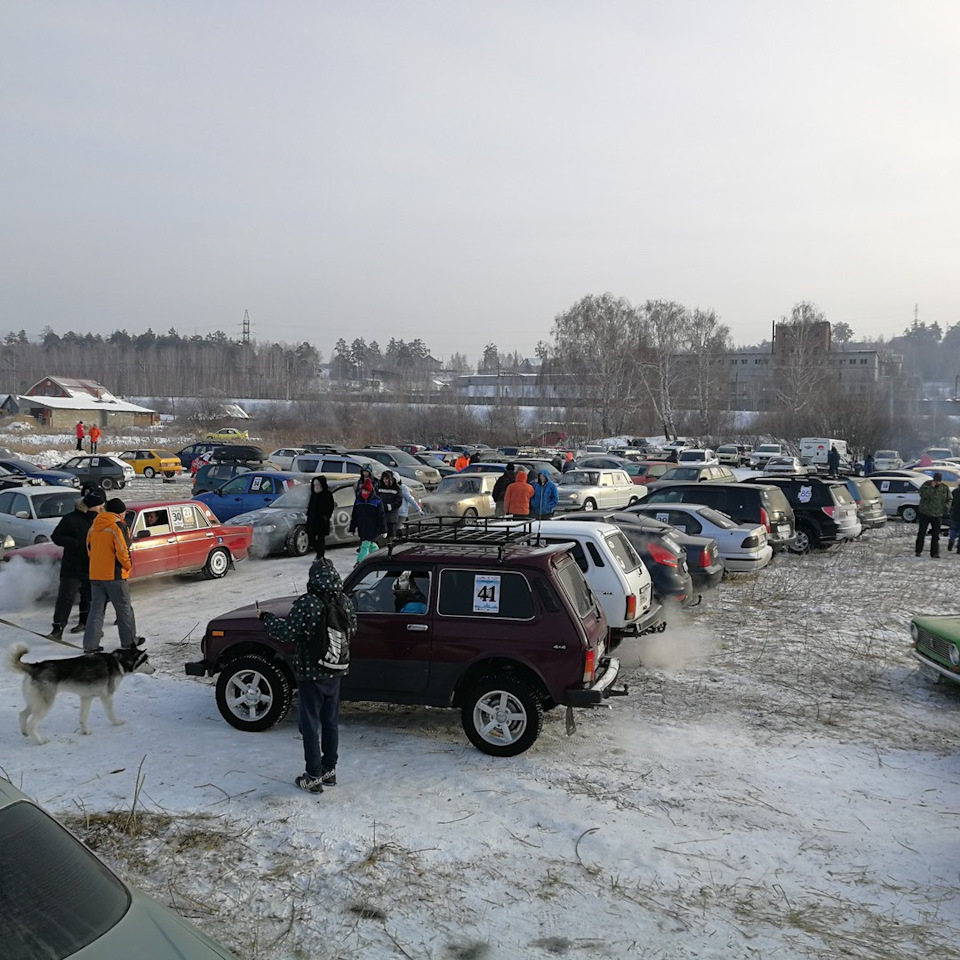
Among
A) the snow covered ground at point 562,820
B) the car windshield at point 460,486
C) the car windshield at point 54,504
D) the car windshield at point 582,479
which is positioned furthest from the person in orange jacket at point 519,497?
the car windshield at point 582,479

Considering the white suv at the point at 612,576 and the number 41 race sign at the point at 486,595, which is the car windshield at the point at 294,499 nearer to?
the white suv at the point at 612,576

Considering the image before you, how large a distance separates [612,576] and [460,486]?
514 inches

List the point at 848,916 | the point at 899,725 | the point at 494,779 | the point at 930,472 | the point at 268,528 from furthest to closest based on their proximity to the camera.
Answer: the point at 930,472
the point at 268,528
the point at 899,725
the point at 494,779
the point at 848,916

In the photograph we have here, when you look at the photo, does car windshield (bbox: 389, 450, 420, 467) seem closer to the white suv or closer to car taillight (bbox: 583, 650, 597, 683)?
the white suv

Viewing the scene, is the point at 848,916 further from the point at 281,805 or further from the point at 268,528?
the point at 268,528

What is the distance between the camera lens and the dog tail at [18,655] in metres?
6.82

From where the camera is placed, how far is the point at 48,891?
120 inches

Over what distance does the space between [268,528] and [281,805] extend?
1158 centimetres

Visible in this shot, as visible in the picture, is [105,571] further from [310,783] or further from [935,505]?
[935,505]

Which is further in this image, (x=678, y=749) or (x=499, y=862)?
(x=678, y=749)

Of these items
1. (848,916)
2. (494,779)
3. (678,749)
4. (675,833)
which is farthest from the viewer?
(678,749)

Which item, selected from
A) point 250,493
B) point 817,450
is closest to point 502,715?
point 250,493

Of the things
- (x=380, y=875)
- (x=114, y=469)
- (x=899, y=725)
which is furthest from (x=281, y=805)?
(x=114, y=469)

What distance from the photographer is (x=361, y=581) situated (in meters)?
7.61
